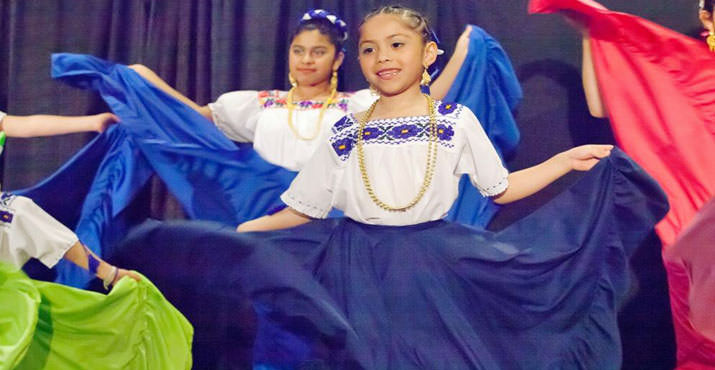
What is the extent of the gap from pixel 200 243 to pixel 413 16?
858 mm

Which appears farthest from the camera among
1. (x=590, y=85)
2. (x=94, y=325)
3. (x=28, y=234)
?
(x=590, y=85)

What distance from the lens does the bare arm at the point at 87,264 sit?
2311 millimetres

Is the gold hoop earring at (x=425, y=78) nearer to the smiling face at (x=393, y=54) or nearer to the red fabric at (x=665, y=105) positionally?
the smiling face at (x=393, y=54)

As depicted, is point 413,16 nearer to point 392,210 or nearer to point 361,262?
point 392,210

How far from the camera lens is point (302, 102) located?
96.7 inches

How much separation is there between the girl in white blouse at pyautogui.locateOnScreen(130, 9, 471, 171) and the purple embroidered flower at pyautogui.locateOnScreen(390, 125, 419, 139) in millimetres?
262

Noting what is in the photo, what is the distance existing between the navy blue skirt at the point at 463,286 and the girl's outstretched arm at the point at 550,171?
32mm

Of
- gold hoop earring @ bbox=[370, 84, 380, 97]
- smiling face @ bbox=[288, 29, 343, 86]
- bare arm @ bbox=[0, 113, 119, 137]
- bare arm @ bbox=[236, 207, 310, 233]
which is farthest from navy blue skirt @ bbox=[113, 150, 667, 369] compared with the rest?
bare arm @ bbox=[0, 113, 119, 137]

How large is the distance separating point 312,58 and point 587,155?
83 centimetres

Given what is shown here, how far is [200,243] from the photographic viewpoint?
235cm

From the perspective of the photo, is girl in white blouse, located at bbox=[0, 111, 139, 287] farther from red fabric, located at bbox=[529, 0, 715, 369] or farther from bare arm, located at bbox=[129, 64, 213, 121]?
red fabric, located at bbox=[529, 0, 715, 369]

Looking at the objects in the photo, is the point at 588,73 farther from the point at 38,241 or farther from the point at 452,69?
the point at 38,241

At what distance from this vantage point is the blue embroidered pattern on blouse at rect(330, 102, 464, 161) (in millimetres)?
2121

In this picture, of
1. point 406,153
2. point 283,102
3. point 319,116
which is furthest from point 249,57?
point 406,153
